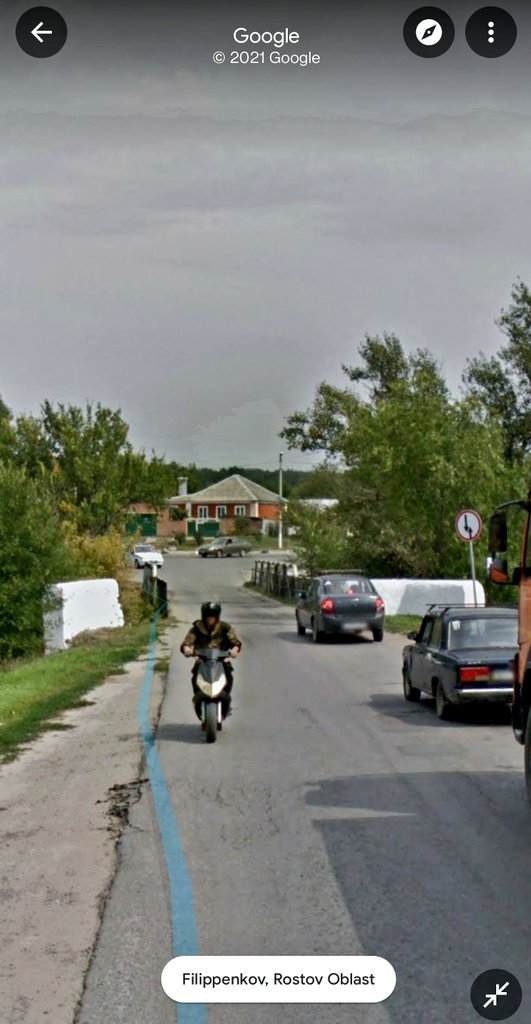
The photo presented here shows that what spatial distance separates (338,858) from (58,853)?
182 cm

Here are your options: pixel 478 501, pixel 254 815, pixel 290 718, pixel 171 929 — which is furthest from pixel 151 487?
pixel 171 929

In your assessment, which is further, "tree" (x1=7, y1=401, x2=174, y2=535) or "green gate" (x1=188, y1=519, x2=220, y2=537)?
"green gate" (x1=188, y1=519, x2=220, y2=537)

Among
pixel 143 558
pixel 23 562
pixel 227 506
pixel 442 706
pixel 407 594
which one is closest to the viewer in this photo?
pixel 442 706

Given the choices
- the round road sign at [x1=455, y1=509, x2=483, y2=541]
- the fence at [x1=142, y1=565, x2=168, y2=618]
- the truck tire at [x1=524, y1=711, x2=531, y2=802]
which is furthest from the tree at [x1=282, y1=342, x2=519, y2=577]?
the truck tire at [x1=524, y1=711, x2=531, y2=802]

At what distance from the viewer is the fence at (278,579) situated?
47.6 meters

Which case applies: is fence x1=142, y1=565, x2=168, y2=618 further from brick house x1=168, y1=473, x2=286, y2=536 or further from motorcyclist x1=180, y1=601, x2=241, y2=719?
brick house x1=168, y1=473, x2=286, y2=536

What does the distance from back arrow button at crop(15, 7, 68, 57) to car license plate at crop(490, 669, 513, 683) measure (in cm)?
984

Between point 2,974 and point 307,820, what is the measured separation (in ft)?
12.3

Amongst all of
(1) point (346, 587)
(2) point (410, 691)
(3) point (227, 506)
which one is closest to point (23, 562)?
(1) point (346, 587)

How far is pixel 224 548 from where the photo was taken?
255 feet

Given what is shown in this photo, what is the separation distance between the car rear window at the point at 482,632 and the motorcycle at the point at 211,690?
10.4ft

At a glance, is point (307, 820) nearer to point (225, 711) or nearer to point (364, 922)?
point (364, 922)

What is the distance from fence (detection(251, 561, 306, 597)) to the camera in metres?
47.6

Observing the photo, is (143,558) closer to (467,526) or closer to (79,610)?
(79,610)
